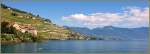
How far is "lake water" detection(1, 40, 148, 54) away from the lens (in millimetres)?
4367

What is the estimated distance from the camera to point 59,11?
4.32 m

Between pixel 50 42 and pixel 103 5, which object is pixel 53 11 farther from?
pixel 103 5

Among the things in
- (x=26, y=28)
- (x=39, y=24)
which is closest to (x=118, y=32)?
(x=39, y=24)

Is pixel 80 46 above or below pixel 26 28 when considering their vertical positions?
below

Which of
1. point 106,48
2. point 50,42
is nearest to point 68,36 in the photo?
point 50,42

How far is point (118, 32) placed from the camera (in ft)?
14.4

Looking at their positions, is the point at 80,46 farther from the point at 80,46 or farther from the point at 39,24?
the point at 39,24

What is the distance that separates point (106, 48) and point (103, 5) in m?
0.51

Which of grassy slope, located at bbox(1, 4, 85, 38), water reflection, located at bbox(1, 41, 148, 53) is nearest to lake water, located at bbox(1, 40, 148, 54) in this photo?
water reflection, located at bbox(1, 41, 148, 53)

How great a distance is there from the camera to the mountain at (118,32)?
4.10 m

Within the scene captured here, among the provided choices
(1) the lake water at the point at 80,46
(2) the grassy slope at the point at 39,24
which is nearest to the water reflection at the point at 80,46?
(1) the lake water at the point at 80,46

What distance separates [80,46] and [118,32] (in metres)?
0.47

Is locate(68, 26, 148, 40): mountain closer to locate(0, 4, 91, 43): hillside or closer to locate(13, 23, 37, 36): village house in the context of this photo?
locate(0, 4, 91, 43): hillside

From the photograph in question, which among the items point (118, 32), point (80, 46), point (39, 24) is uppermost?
point (39, 24)
